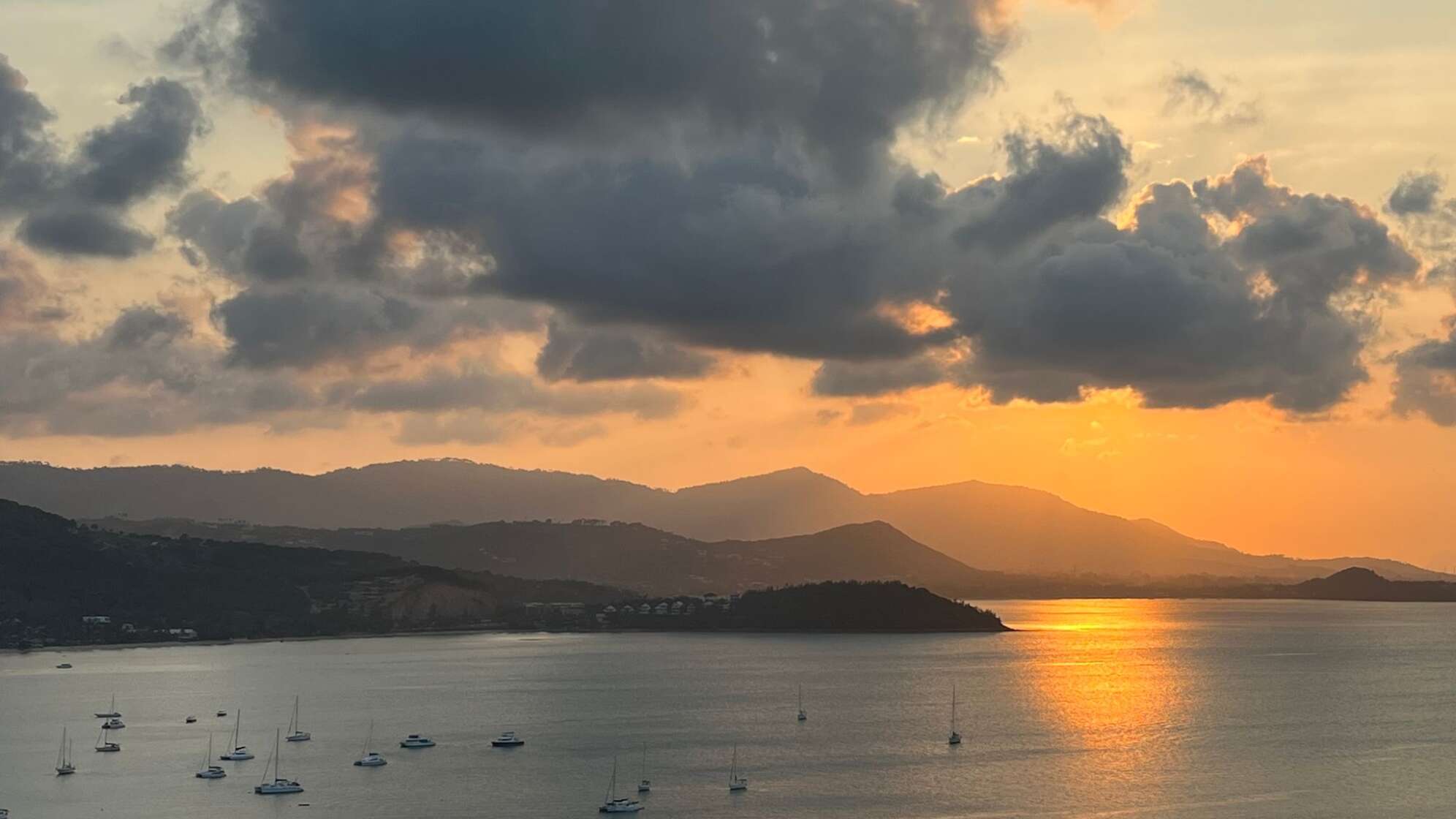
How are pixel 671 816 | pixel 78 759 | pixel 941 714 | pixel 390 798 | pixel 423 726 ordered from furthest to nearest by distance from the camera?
1. pixel 941 714
2. pixel 423 726
3. pixel 78 759
4. pixel 390 798
5. pixel 671 816

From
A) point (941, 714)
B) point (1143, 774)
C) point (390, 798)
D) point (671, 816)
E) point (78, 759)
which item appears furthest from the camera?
point (941, 714)

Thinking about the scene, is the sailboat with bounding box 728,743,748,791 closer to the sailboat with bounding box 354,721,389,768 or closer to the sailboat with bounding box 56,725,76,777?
the sailboat with bounding box 354,721,389,768

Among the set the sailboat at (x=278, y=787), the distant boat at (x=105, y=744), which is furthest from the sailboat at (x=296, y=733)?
the sailboat at (x=278, y=787)

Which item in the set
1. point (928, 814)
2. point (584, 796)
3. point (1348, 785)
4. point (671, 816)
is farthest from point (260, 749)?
point (1348, 785)

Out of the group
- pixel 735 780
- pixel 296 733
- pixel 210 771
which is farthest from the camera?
pixel 296 733

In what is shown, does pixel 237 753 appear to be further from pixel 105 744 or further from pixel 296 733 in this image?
pixel 105 744

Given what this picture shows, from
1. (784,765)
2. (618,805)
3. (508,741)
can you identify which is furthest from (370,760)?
(784,765)

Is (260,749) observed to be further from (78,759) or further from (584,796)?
(584,796)

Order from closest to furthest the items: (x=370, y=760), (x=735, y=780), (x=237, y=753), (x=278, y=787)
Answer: (x=278, y=787)
(x=735, y=780)
(x=370, y=760)
(x=237, y=753)

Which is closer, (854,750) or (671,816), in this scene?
(671,816)
